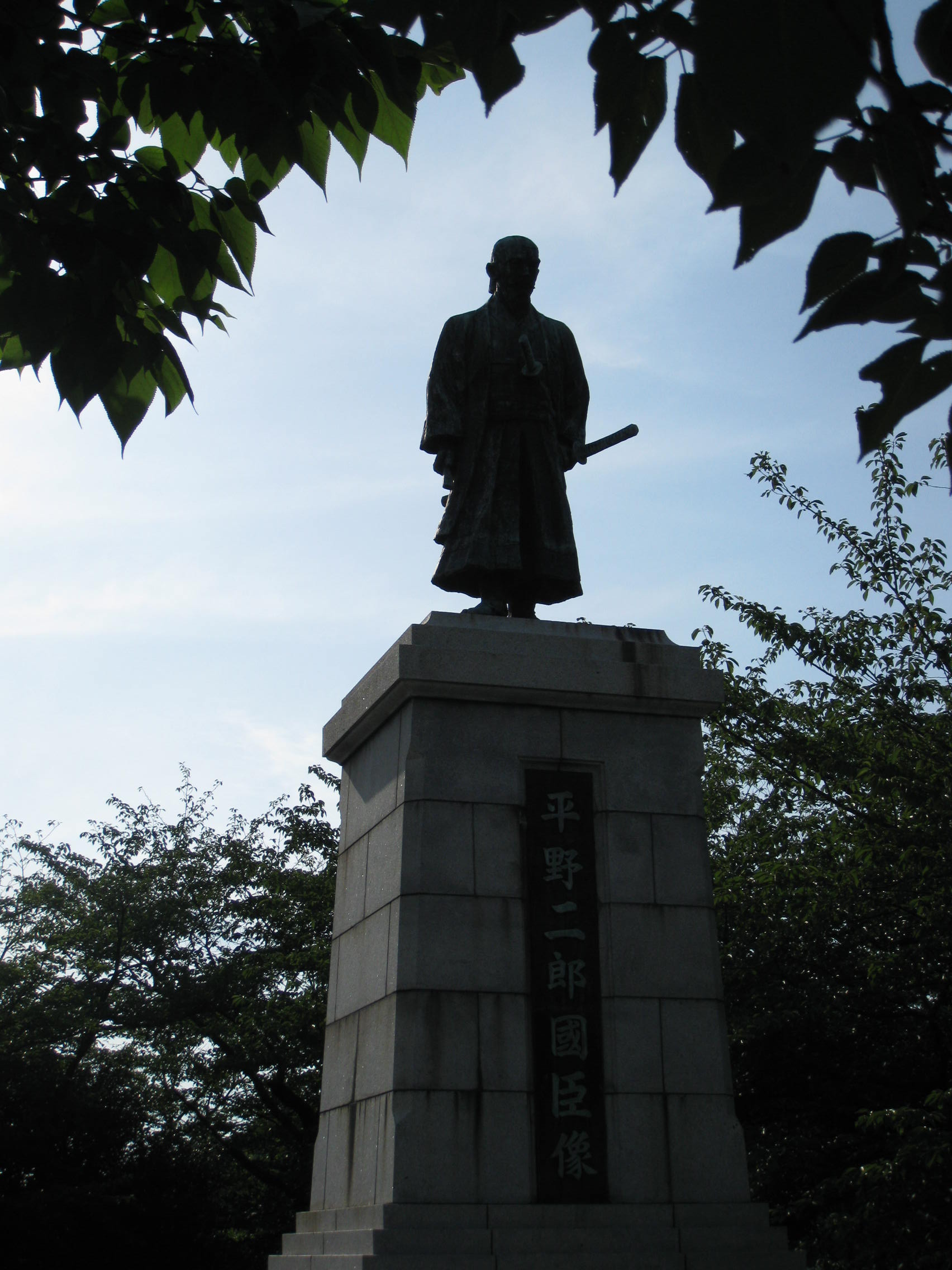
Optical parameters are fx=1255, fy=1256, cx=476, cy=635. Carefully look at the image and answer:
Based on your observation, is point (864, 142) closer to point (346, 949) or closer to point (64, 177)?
point (64, 177)

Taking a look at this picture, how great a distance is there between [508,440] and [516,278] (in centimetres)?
97

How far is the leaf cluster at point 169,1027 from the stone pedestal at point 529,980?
43.1 ft

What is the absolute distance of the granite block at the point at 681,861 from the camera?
6.12m

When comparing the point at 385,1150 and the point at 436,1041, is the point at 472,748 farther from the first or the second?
the point at 385,1150

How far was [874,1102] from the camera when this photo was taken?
14.6 meters

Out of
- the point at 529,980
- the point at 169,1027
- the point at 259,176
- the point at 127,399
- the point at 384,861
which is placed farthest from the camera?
the point at 169,1027

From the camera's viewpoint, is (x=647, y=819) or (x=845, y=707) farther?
(x=845, y=707)

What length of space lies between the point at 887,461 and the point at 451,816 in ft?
30.5

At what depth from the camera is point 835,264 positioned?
6.39 ft

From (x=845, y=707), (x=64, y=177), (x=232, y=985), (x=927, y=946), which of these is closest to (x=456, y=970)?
(x=64, y=177)

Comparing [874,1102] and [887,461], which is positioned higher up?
[887,461]

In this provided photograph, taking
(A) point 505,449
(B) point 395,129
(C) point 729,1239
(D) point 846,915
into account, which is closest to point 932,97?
(B) point 395,129

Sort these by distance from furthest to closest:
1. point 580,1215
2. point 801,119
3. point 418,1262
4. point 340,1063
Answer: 1. point 340,1063
2. point 580,1215
3. point 418,1262
4. point 801,119

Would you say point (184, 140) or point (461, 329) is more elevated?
point (461, 329)
